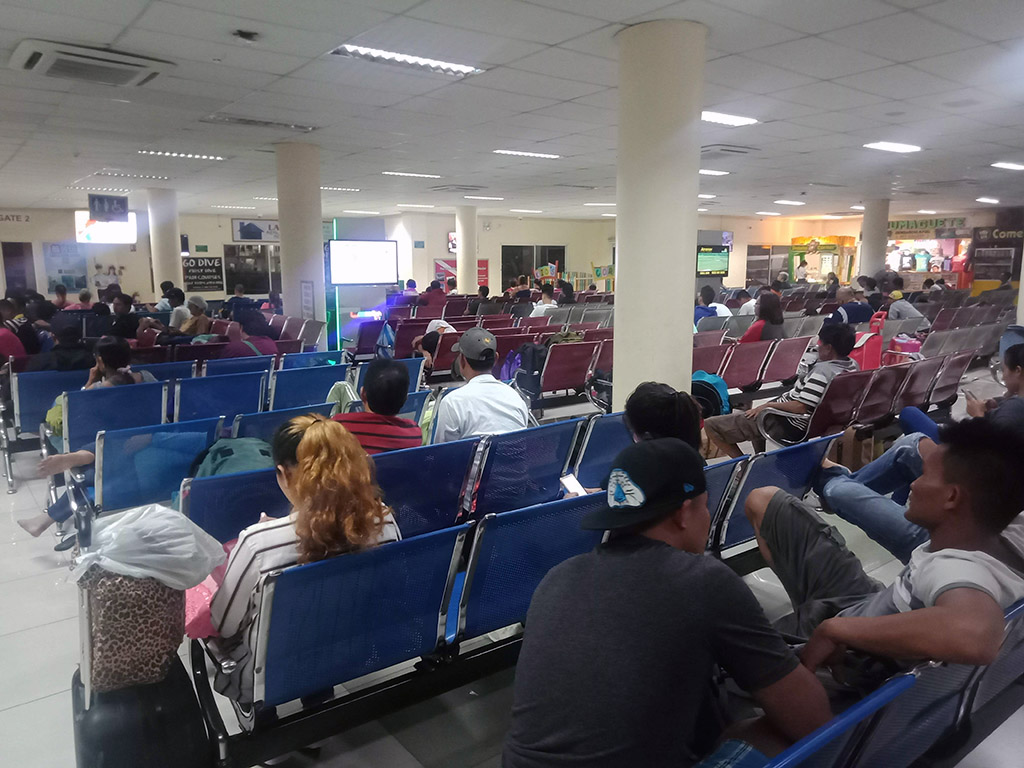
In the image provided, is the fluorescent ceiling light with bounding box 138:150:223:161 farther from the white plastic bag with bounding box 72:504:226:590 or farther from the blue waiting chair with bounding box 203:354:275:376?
the white plastic bag with bounding box 72:504:226:590

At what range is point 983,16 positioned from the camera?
452 cm

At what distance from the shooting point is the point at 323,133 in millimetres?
8781

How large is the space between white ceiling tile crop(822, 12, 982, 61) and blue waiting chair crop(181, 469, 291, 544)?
15.4 feet

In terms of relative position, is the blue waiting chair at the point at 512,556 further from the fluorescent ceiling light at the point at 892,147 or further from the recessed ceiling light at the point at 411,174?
the recessed ceiling light at the point at 411,174

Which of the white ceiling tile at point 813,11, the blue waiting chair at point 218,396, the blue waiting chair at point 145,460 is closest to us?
the blue waiting chair at point 145,460

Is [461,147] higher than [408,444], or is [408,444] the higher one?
[461,147]

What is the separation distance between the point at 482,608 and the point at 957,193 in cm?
1904

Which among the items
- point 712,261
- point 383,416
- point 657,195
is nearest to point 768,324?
point 657,195

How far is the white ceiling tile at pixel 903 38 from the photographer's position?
464cm

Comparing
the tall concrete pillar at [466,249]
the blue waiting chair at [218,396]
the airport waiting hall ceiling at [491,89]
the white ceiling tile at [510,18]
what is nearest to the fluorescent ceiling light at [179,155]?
the airport waiting hall ceiling at [491,89]

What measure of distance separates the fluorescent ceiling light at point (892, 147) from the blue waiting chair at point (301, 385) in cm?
809

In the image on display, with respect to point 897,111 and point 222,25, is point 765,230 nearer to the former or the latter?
point 897,111

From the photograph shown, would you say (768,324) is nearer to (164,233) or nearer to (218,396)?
(218,396)

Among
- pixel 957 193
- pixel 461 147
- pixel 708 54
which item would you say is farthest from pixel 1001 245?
pixel 708 54
